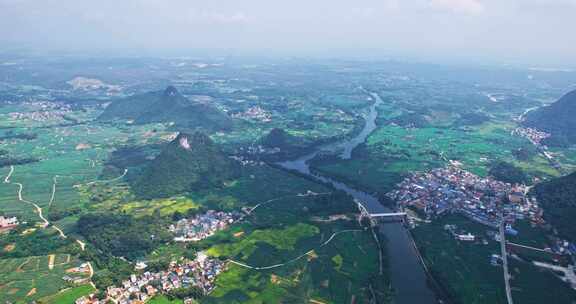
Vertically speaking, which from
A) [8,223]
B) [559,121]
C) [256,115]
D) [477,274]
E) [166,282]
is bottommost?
[8,223]

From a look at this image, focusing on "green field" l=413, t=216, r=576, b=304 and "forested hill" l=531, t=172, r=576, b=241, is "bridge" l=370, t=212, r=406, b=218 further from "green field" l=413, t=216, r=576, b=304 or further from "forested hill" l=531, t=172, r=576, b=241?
"forested hill" l=531, t=172, r=576, b=241

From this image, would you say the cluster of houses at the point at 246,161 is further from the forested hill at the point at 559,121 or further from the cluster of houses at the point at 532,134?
the forested hill at the point at 559,121

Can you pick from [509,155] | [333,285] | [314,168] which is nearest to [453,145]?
[509,155]

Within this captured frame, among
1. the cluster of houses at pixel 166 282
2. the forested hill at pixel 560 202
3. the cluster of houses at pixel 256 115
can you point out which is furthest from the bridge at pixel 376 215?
the cluster of houses at pixel 256 115

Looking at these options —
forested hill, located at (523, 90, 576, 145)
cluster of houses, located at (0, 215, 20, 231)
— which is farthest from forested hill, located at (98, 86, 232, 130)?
forested hill, located at (523, 90, 576, 145)

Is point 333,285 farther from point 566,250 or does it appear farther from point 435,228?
point 566,250

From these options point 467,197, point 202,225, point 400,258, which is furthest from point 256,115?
point 400,258

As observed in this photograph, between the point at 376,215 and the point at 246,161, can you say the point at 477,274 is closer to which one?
the point at 376,215
